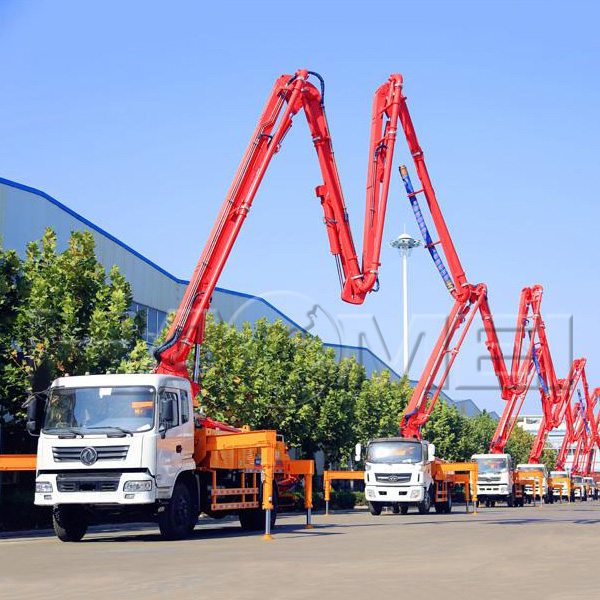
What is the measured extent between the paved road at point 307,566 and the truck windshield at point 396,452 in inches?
499

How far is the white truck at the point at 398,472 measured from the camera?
1435 inches

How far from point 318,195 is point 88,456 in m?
10.8

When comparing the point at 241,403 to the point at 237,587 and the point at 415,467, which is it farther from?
the point at 237,587

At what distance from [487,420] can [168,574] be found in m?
100

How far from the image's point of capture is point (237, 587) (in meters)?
12.2

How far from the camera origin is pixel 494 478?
53656mm

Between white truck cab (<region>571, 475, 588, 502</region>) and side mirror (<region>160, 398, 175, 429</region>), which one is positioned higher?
side mirror (<region>160, 398, 175, 429</region>)

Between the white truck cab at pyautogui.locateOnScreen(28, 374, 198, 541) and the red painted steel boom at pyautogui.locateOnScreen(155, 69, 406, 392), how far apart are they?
8.53ft

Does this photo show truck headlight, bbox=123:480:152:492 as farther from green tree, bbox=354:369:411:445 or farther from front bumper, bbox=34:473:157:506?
green tree, bbox=354:369:411:445

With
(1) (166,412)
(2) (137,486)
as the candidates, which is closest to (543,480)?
(1) (166,412)

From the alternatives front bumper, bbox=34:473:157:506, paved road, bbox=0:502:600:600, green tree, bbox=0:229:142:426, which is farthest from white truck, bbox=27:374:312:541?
green tree, bbox=0:229:142:426

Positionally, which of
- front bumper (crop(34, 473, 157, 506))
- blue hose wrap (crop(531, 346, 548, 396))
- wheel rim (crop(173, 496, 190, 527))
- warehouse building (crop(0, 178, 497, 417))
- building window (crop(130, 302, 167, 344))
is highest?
warehouse building (crop(0, 178, 497, 417))

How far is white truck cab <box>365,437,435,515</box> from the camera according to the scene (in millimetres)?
36438

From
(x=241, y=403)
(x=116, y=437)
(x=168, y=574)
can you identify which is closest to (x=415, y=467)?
(x=241, y=403)
